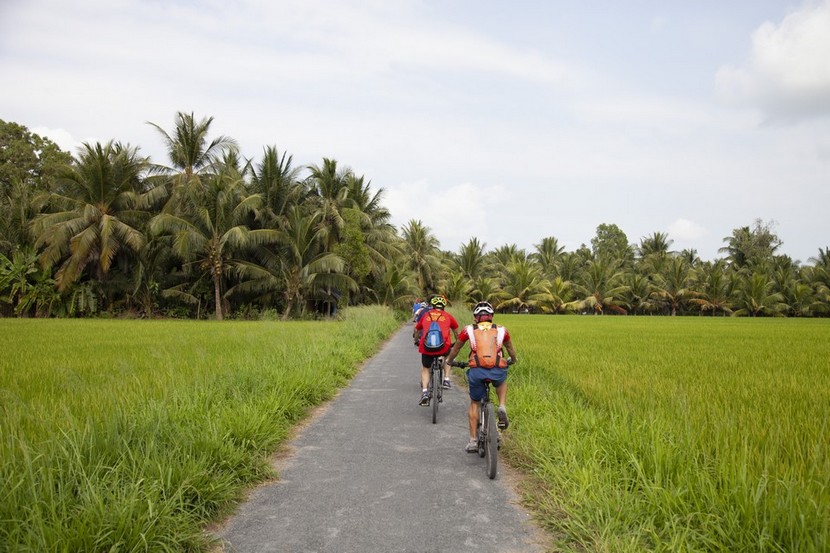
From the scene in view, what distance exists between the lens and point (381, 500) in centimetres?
385

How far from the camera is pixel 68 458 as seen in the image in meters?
3.29

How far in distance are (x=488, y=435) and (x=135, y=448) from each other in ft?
9.26

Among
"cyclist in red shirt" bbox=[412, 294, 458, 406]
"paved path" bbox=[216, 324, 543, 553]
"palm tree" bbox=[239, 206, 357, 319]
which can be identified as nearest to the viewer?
"paved path" bbox=[216, 324, 543, 553]

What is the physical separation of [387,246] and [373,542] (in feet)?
113

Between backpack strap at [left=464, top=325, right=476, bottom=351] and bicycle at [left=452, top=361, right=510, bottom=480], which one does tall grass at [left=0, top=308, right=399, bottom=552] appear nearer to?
bicycle at [left=452, top=361, right=510, bottom=480]

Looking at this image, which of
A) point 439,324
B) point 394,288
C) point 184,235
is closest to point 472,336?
point 439,324

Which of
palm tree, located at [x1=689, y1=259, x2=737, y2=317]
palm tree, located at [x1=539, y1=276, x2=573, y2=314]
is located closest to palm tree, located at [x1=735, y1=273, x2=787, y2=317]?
palm tree, located at [x1=689, y1=259, x2=737, y2=317]

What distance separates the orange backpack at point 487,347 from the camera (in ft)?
15.5

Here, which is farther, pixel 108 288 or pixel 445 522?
pixel 108 288

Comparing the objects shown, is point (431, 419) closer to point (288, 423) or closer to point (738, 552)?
point (288, 423)

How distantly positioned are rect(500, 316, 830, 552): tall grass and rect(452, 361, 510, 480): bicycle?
36 centimetres

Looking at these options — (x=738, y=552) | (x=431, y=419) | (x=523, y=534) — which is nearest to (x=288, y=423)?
→ (x=431, y=419)

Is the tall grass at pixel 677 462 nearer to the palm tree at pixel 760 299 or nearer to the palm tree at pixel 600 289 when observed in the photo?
the palm tree at pixel 600 289

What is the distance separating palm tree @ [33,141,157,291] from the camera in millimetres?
27406
